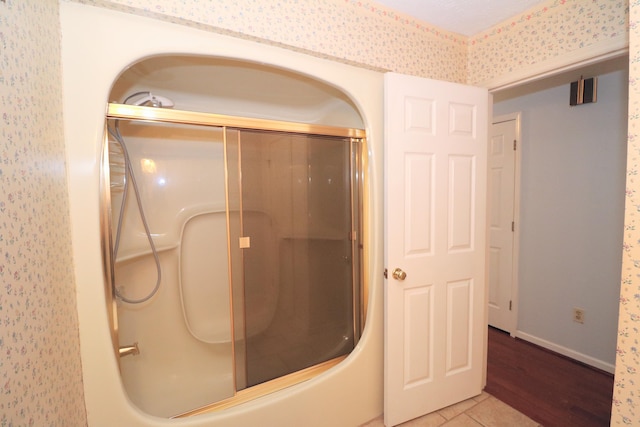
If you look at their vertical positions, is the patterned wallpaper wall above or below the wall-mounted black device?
below

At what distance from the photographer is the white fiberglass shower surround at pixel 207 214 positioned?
3.45 feet

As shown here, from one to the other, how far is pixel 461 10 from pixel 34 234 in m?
2.22

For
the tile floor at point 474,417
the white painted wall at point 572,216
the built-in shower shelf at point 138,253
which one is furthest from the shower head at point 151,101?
the white painted wall at point 572,216

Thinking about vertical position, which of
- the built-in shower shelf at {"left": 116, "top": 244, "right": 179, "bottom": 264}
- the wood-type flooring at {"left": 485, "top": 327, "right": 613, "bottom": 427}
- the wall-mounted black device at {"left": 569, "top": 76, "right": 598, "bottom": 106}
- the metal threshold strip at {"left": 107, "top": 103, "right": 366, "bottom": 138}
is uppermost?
the wall-mounted black device at {"left": 569, "top": 76, "right": 598, "bottom": 106}

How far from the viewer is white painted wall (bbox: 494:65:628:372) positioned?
6.85 feet

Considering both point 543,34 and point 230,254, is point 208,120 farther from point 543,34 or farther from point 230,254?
point 543,34

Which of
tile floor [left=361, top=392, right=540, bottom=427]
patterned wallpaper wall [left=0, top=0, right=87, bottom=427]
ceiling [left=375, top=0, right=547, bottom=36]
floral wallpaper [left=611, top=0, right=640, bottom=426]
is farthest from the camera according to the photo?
tile floor [left=361, top=392, right=540, bottom=427]

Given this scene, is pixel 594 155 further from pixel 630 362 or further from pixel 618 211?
pixel 630 362

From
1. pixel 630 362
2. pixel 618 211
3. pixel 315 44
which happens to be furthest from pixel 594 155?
pixel 315 44

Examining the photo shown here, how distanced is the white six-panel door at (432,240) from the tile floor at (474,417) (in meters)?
0.05

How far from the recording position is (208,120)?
1.36 metres

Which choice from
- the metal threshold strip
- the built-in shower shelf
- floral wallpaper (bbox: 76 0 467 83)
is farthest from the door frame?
the built-in shower shelf

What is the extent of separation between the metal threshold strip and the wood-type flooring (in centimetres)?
208

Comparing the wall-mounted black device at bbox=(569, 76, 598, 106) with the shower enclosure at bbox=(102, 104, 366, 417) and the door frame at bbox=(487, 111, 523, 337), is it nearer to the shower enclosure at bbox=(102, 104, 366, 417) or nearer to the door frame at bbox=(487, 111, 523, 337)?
the door frame at bbox=(487, 111, 523, 337)
